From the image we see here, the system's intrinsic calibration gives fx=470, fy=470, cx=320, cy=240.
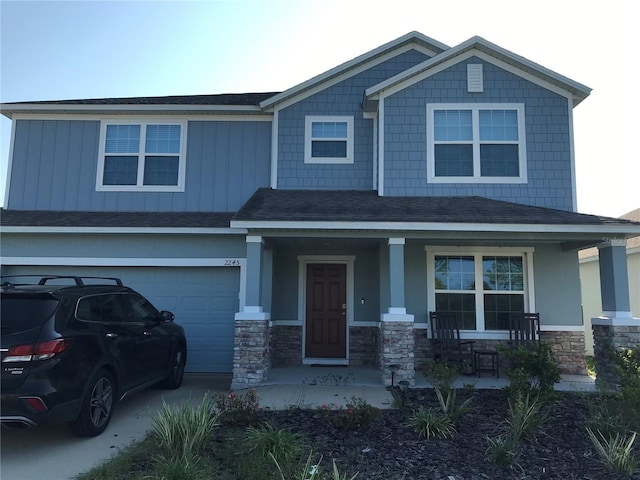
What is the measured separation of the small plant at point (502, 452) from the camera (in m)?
4.49

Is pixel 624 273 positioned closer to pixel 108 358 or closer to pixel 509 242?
pixel 509 242

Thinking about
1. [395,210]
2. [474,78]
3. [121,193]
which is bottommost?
[395,210]

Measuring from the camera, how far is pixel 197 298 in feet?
30.7

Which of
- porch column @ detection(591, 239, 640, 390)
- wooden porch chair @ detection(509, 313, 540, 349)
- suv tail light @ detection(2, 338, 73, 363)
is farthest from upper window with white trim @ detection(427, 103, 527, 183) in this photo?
suv tail light @ detection(2, 338, 73, 363)

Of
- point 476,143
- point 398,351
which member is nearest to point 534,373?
point 398,351

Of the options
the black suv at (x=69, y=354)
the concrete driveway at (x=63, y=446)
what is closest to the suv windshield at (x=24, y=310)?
the black suv at (x=69, y=354)

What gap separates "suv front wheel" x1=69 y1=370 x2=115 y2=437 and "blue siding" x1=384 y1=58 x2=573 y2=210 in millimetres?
6235

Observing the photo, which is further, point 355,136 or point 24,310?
point 355,136

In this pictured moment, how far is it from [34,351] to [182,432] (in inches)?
63.8

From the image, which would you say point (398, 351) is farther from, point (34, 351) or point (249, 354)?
point (34, 351)

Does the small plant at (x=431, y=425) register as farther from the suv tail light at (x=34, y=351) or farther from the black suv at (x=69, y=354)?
the suv tail light at (x=34, y=351)

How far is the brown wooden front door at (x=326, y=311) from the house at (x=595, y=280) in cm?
769

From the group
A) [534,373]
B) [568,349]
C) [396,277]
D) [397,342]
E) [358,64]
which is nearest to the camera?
[534,373]

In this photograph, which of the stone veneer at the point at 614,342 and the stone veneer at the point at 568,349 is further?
the stone veneer at the point at 568,349
